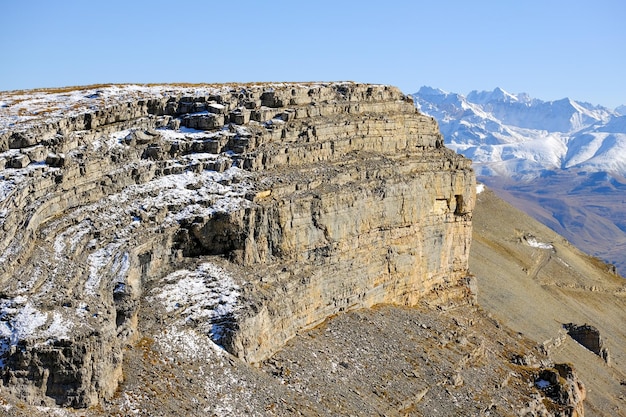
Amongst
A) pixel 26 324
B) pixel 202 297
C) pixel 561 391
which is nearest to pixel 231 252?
pixel 202 297

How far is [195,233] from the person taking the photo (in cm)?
4784

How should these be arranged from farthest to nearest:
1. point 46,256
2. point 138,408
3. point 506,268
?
point 506,268 → point 46,256 → point 138,408

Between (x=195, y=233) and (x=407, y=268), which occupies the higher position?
(x=195, y=233)

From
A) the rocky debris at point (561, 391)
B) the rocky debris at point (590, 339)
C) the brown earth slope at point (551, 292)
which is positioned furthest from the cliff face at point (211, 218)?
the rocky debris at point (590, 339)

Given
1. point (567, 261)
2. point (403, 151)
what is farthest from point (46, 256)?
point (567, 261)

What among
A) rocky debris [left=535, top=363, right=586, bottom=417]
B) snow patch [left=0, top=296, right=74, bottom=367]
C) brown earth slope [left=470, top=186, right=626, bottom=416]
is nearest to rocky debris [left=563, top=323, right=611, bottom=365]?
brown earth slope [left=470, top=186, right=626, bottom=416]

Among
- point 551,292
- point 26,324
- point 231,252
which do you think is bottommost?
point 551,292

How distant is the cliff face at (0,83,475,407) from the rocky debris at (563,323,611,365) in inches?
930

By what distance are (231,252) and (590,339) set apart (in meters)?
54.3

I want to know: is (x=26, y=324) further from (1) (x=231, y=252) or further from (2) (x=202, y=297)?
(1) (x=231, y=252)

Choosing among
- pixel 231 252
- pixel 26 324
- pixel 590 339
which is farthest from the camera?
pixel 590 339

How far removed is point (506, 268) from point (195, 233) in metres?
67.0

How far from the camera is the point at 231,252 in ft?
159

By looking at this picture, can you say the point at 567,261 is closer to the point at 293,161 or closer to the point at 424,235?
the point at 424,235
